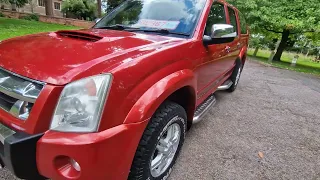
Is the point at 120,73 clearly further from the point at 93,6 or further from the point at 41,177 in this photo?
the point at 93,6

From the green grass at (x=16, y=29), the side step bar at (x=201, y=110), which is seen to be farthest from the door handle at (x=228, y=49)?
the green grass at (x=16, y=29)

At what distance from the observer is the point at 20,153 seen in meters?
1.46

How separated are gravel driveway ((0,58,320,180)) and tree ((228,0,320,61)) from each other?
8336mm

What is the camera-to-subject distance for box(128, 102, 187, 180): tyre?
6.15 ft

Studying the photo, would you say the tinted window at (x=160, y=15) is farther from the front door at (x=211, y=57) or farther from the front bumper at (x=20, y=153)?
the front bumper at (x=20, y=153)

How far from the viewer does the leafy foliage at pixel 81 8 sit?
33.2 metres

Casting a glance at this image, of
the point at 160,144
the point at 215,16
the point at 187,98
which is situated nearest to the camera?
the point at 160,144

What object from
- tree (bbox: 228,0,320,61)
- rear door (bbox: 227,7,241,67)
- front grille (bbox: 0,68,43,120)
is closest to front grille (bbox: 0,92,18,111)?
front grille (bbox: 0,68,43,120)

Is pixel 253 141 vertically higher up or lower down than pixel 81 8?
lower down

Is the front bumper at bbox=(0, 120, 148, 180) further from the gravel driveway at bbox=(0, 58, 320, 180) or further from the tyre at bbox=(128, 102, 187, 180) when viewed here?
the gravel driveway at bbox=(0, 58, 320, 180)

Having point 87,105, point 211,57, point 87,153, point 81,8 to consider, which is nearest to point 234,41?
point 211,57

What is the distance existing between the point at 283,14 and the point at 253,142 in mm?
12066

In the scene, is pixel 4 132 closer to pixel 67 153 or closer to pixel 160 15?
pixel 67 153

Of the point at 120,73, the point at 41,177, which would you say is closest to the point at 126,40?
the point at 120,73
